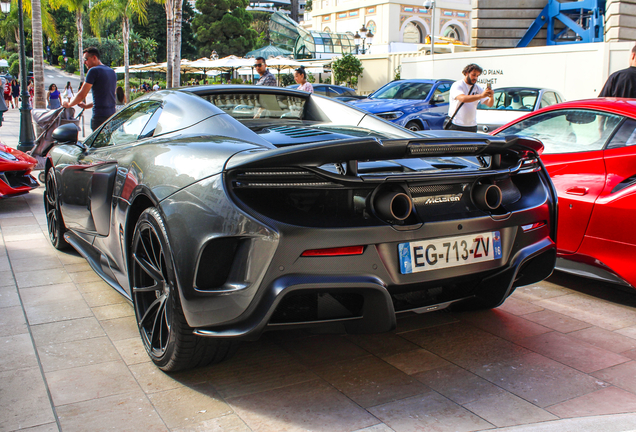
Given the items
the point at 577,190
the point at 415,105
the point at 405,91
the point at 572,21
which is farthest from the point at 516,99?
the point at 572,21

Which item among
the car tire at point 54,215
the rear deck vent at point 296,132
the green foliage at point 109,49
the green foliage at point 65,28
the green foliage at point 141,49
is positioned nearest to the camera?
the rear deck vent at point 296,132

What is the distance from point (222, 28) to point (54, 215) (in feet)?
201

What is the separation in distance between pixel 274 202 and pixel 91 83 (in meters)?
5.70

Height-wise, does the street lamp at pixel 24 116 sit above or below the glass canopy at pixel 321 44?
below

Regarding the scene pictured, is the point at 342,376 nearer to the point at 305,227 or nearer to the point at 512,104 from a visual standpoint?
the point at 305,227

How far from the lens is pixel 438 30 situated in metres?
57.2

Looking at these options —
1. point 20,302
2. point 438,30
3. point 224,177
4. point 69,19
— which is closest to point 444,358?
point 224,177

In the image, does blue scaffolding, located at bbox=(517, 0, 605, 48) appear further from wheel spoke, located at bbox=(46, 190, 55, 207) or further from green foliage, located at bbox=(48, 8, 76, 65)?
green foliage, located at bbox=(48, 8, 76, 65)

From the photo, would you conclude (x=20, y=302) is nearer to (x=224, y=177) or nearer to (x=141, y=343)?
(x=141, y=343)

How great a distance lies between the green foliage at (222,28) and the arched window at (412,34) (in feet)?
56.5

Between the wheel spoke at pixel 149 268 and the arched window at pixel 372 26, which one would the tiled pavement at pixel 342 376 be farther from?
the arched window at pixel 372 26

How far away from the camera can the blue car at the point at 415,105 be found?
13328 millimetres

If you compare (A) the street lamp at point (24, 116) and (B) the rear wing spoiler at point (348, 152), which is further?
(A) the street lamp at point (24, 116)

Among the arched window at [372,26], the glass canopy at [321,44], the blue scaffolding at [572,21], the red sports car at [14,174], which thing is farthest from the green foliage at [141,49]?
the red sports car at [14,174]
